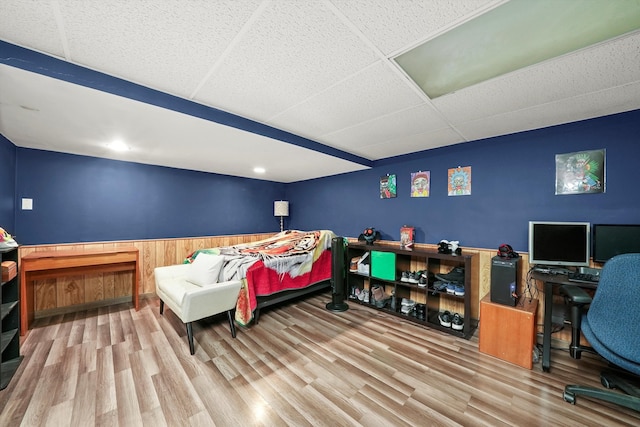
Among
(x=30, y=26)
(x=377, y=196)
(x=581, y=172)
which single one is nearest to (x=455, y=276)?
(x=581, y=172)

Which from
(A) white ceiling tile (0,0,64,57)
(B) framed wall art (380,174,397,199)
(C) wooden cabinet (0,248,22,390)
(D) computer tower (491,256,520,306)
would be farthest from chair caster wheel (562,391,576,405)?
(C) wooden cabinet (0,248,22,390)

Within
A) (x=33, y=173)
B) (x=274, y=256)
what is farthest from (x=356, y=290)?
(x=33, y=173)

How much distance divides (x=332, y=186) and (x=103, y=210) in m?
3.59

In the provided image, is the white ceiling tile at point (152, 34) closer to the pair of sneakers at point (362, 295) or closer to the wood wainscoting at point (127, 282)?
the wood wainscoting at point (127, 282)

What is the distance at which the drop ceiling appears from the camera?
3.72 feet

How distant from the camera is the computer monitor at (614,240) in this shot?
1.92m

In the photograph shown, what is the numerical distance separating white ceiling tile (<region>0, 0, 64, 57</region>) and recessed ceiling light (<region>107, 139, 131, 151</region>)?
1445 millimetres

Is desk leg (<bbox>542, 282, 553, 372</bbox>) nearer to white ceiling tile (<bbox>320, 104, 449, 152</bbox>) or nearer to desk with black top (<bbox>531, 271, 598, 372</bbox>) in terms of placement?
desk with black top (<bbox>531, 271, 598, 372</bbox>)

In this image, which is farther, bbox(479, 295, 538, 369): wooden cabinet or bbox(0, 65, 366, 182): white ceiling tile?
bbox(479, 295, 538, 369): wooden cabinet

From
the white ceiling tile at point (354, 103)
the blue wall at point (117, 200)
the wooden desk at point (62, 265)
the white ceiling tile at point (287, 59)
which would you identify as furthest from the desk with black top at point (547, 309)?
the blue wall at point (117, 200)

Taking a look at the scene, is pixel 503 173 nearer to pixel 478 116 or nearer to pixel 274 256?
pixel 478 116

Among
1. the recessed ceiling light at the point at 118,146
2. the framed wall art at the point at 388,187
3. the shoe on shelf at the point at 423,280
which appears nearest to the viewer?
the recessed ceiling light at the point at 118,146

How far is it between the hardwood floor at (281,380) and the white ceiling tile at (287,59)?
7.34 feet

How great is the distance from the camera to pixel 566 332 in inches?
91.4
